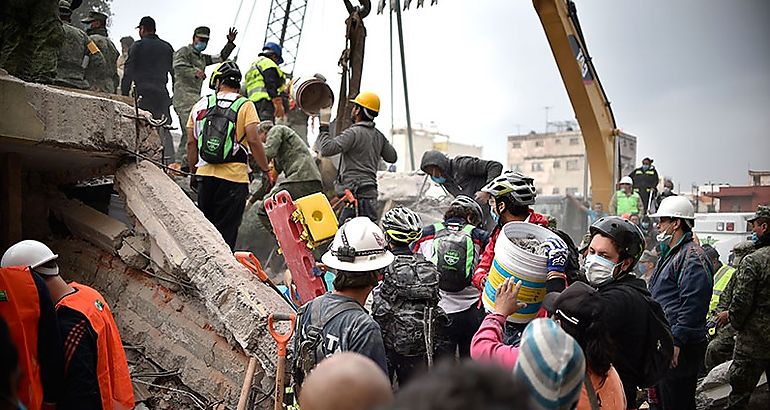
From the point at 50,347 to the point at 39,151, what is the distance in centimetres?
254

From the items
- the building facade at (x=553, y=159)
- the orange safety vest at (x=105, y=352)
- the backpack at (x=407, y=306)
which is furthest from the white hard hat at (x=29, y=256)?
the building facade at (x=553, y=159)

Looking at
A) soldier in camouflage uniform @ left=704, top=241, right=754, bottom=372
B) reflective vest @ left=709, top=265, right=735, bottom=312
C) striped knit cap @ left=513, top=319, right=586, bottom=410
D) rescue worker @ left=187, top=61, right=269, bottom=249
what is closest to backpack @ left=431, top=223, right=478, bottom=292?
rescue worker @ left=187, top=61, right=269, bottom=249

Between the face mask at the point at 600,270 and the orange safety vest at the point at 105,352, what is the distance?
2.52m

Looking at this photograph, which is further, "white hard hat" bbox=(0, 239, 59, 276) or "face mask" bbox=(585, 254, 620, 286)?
"white hard hat" bbox=(0, 239, 59, 276)

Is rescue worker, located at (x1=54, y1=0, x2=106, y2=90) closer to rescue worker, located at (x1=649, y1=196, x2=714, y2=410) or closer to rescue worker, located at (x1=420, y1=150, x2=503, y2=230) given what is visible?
rescue worker, located at (x1=420, y1=150, x2=503, y2=230)

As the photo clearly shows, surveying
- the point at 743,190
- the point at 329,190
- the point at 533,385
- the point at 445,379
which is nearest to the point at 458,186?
the point at 329,190

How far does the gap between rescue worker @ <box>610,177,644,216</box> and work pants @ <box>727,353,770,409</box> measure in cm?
702

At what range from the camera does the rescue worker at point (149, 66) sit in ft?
32.4

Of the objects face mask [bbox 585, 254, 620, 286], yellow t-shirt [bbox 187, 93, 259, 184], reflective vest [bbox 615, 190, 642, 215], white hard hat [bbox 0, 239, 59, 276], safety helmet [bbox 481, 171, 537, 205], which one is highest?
yellow t-shirt [bbox 187, 93, 259, 184]

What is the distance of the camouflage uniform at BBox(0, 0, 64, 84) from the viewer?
18.5 feet

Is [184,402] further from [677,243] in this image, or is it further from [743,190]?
[743,190]

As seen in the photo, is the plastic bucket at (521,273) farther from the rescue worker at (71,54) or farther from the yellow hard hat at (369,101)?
the rescue worker at (71,54)

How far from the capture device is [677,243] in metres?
5.01

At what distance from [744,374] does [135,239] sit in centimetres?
524
